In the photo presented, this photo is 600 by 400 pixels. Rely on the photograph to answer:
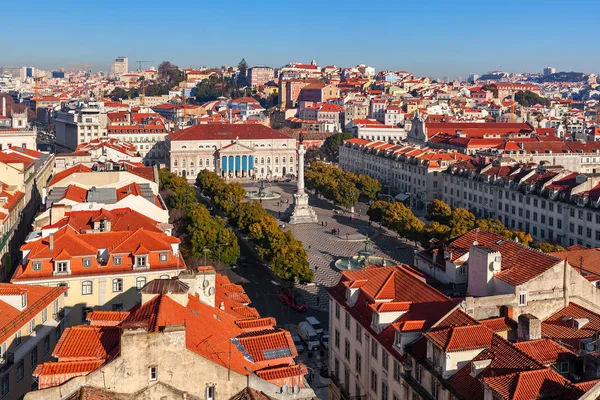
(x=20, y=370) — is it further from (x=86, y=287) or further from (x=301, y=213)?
(x=301, y=213)

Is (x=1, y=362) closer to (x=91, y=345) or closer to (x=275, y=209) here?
(x=91, y=345)

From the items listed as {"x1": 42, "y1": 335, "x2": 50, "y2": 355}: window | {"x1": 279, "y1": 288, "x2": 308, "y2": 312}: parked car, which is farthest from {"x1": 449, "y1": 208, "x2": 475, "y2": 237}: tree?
{"x1": 42, "y1": 335, "x2": 50, "y2": 355}: window

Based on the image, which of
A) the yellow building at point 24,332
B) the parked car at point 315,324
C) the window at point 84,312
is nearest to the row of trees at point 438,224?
the parked car at point 315,324

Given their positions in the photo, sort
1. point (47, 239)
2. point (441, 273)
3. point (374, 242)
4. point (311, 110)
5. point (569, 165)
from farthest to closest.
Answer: point (311, 110) → point (569, 165) → point (374, 242) → point (47, 239) → point (441, 273)

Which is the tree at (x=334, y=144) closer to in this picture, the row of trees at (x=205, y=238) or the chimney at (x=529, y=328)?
the row of trees at (x=205, y=238)

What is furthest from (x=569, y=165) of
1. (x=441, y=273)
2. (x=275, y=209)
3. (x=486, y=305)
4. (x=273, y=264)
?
(x=486, y=305)

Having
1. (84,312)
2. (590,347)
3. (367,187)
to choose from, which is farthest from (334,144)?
(590,347)
